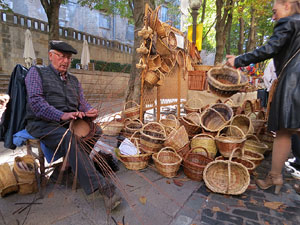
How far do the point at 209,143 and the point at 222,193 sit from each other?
79cm

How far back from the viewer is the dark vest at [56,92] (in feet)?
6.33

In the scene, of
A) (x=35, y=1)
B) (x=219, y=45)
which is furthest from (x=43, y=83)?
(x=35, y=1)

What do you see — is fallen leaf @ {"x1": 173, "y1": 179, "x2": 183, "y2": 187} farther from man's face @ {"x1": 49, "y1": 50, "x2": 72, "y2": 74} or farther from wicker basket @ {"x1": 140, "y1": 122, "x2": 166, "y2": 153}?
man's face @ {"x1": 49, "y1": 50, "x2": 72, "y2": 74}

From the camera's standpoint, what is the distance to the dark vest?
1930 millimetres

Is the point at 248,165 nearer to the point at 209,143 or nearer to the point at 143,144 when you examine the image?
the point at 209,143

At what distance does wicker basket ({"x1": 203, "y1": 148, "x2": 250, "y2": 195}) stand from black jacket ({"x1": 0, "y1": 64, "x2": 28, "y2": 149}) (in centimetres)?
206

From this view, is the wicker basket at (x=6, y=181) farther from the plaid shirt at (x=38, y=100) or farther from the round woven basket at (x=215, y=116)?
the round woven basket at (x=215, y=116)

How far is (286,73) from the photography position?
1.93 meters

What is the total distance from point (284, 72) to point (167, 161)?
1.70 m

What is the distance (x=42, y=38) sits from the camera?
1103cm

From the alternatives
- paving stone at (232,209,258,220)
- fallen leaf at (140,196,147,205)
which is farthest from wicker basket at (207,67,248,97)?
fallen leaf at (140,196,147,205)

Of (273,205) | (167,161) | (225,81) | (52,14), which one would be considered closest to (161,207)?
(167,161)

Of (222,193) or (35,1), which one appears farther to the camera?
(35,1)

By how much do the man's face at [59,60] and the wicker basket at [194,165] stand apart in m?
1.78
